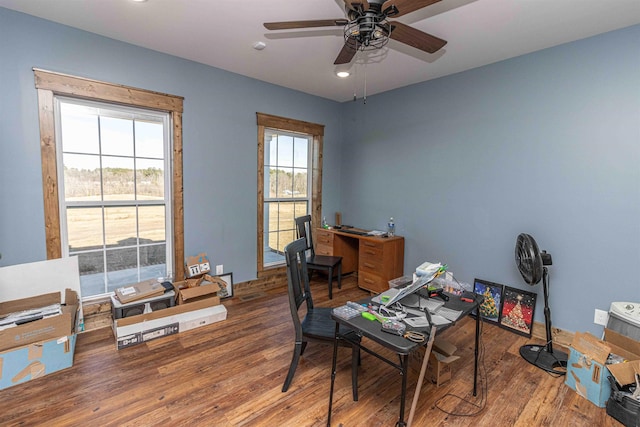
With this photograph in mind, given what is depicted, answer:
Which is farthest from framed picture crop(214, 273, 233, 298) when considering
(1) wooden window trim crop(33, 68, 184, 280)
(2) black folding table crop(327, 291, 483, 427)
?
(2) black folding table crop(327, 291, 483, 427)

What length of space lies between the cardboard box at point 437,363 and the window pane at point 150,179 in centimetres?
303

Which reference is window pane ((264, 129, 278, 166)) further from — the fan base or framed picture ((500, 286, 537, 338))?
the fan base

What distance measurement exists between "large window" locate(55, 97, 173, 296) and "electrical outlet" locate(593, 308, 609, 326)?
167 inches

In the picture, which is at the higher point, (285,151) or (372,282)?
(285,151)

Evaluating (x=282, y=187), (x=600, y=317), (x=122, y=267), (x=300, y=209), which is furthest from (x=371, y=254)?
(x=122, y=267)

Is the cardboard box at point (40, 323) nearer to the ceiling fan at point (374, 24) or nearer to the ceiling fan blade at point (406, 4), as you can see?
the ceiling fan at point (374, 24)

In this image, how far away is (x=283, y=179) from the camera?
445 centimetres

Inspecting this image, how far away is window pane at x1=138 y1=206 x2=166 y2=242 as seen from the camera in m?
3.24

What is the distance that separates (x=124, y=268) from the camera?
3.18 m

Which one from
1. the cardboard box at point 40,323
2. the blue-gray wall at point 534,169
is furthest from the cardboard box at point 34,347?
the blue-gray wall at point 534,169

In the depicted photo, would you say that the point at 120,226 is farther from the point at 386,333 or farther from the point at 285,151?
the point at 386,333

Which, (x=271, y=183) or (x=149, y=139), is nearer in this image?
(x=149, y=139)

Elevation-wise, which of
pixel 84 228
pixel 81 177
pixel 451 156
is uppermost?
pixel 451 156

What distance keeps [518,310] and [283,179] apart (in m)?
3.29
